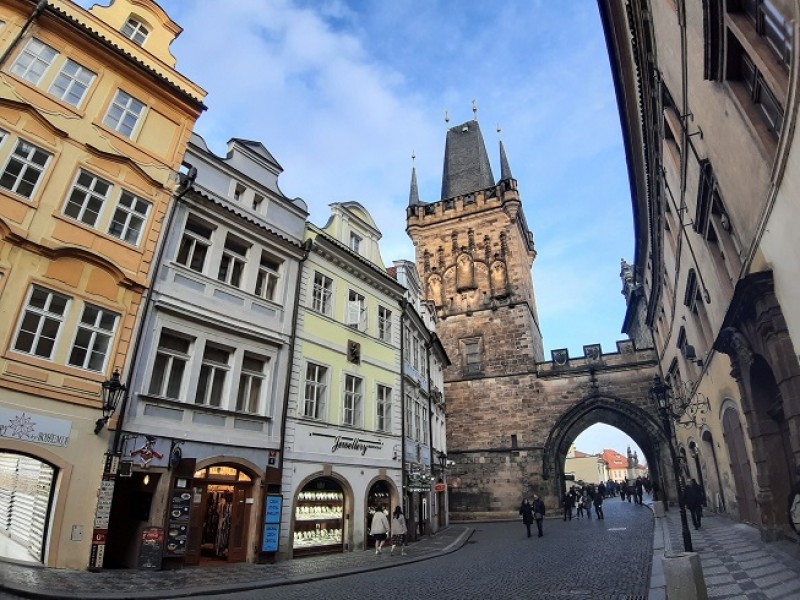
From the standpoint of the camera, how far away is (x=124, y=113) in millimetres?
12555

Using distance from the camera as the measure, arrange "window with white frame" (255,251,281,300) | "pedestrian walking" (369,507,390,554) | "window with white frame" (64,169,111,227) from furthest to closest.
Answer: "window with white frame" (255,251,281,300)
"pedestrian walking" (369,507,390,554)
"window with white frame" (64,169,111,227)

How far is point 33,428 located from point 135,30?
11.5m

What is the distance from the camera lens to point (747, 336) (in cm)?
974

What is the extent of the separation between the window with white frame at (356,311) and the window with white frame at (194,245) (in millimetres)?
5655

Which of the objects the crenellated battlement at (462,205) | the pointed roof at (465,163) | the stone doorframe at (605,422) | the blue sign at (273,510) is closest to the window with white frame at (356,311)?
the blue sign at (273,510)

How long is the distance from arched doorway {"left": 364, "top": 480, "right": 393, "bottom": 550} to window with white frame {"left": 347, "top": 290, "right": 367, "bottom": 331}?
563 centimetres

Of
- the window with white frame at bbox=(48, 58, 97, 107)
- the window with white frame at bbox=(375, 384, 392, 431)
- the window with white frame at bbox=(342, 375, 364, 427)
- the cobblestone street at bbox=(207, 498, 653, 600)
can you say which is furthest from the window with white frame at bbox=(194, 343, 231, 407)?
the window with white frame at bbox=(48, 58, 97, 107)

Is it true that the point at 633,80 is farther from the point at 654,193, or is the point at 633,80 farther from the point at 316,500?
the point at 316,500

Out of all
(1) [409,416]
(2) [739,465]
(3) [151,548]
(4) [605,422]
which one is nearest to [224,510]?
(3) [151,548]

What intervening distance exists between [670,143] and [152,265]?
1462 centimetres

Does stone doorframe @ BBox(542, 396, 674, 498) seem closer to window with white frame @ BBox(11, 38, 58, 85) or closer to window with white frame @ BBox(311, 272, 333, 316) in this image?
window with white frame @ BBox(311, 272, 333, 316)

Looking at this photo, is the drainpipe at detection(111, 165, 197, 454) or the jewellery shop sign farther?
the jewellery shop sign

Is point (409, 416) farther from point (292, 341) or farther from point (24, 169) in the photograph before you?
point (24, 169)

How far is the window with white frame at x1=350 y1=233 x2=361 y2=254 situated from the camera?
749 inches
